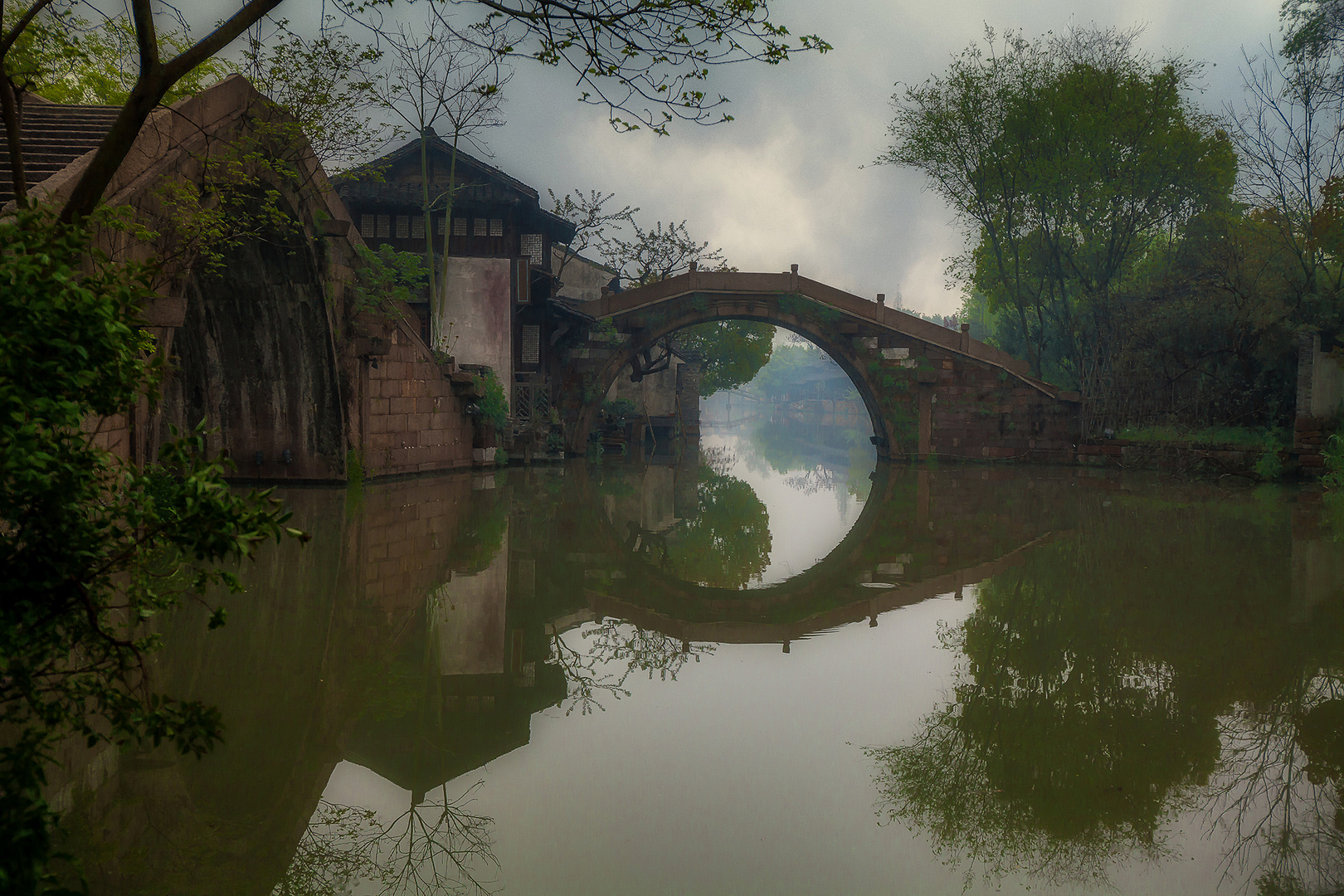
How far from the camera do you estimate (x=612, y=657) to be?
17.0 ft

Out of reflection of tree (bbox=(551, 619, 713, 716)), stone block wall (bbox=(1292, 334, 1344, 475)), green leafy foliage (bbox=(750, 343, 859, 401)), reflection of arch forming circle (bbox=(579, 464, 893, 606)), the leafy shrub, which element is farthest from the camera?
green leafy foliage (bbox=(750, 343, 859, 401))

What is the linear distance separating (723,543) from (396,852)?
7.09 m

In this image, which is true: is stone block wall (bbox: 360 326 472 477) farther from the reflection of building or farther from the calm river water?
the reflection of building

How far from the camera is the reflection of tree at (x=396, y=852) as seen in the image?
8.80ft

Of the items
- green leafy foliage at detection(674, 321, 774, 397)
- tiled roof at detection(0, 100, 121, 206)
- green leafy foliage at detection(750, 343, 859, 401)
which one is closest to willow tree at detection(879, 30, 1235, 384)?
green leafy foliage at detection(674, 321, 774, 397)

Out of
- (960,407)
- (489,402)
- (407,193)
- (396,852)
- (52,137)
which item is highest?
(407,193)

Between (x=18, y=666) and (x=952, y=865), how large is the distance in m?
2.52

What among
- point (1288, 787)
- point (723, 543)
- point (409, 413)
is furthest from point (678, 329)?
point (1288, 787)

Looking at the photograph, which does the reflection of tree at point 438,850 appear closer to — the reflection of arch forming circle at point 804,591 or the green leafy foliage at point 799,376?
the reflection of arch forming circle at point 804,591

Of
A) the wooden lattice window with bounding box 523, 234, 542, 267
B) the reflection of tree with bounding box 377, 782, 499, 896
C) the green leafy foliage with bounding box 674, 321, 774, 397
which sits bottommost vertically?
the reflection of tree with bounding box 377, 782, 499, 896

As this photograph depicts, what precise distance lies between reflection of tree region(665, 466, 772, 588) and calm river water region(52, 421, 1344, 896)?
101 mm

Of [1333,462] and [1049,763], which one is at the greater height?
[1333,462]

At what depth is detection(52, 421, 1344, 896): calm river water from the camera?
2.81 meters

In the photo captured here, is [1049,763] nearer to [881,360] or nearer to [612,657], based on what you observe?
[612,657]
